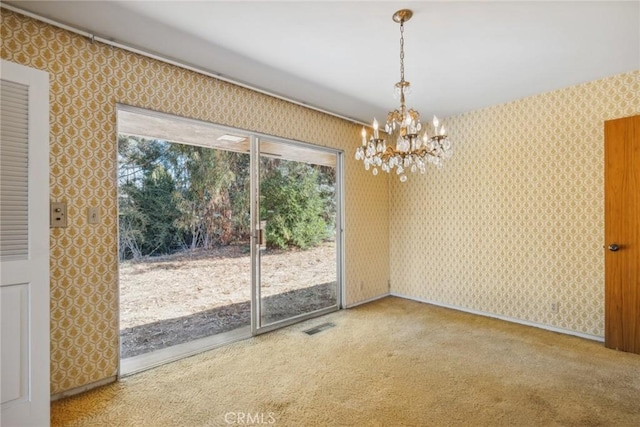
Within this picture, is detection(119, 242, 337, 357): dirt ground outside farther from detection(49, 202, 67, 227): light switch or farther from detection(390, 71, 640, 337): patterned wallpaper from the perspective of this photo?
detection(390, 71, 640, 337): patterned wallpaper

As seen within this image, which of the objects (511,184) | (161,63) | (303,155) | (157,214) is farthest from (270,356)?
(511,184)

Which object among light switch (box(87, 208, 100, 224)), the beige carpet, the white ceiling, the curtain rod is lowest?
the beige carpet

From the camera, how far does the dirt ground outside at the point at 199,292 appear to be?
3004 millimetres

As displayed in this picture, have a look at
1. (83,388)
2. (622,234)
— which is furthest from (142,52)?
(622,234)

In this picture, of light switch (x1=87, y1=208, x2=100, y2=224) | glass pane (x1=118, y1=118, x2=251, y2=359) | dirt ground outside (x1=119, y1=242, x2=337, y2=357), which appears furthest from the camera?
dirt ground outside (x1=119, y1=242, x2=337, y2=357)

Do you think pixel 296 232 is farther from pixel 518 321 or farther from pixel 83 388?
pixel 518 321

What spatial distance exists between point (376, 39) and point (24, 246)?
9.10ft

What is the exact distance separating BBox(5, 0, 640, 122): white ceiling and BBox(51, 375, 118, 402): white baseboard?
8.44ft

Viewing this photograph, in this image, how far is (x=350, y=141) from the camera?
444 centimetres

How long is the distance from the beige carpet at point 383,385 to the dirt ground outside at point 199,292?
466mm

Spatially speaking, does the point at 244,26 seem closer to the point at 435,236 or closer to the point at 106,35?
the point at 106,35

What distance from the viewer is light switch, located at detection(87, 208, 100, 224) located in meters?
2.35

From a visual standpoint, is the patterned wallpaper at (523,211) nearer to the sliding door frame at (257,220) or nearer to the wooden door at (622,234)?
the wooden door at (622,234)

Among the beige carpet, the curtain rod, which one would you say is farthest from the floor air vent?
the curtain rod
